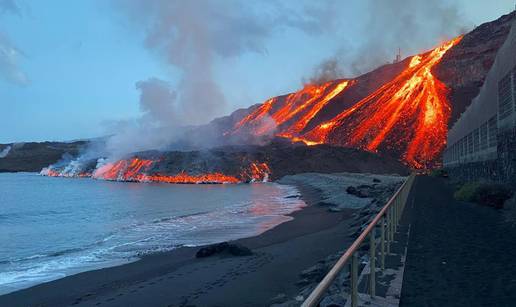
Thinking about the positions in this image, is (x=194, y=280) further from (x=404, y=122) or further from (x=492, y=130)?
(x=404, y=122)

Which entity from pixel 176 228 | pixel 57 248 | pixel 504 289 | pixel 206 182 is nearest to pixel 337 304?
pixel 504 289

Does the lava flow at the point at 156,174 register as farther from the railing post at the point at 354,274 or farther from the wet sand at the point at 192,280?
the railing post at the point at 354,274

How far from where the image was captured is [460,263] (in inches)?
324

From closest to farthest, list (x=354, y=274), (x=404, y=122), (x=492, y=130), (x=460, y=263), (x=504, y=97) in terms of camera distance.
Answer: (x=354, y=274), (x=460, y=263), (x=504, y=97), (x=492, y=130), (x=404, y=122)

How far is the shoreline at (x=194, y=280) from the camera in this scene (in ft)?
34.7

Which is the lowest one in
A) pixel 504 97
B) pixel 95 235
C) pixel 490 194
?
pixel 95 235

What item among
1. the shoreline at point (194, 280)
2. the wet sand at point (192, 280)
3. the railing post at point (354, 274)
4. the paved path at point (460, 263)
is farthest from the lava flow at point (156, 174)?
the railing post at point (354, 274)

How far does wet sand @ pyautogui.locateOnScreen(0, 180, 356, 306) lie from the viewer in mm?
10586

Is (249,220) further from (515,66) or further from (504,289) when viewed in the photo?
(504,289)

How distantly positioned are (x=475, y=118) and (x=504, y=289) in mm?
27451

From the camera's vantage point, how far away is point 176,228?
2614 centimetres

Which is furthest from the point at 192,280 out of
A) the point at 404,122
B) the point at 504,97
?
the point at 404,122

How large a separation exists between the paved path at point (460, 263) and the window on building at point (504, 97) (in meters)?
5.45

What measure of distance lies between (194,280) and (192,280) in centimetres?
6
